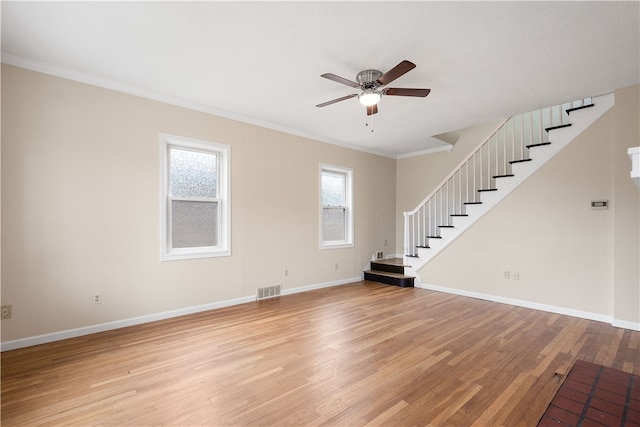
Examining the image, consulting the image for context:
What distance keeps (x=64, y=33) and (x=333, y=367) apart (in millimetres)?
3689

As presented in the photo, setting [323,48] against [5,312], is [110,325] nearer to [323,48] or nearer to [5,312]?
[5,312]

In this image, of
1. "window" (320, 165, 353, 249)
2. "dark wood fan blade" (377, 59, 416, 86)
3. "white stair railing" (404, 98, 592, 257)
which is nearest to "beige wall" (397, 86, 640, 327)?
"white stair railing" (404, 98, 592, 257)

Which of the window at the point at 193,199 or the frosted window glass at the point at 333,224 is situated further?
the frosted window glass at the point at 333,224

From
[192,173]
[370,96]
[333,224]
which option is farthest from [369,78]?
[333,224]

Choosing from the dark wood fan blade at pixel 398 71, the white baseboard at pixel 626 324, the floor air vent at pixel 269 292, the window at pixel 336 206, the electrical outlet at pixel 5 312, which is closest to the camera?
the dark wood fan blade at pixel 398 71

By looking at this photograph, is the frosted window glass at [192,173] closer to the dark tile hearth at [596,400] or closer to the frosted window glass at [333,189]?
the frosted window glass at [333,189]

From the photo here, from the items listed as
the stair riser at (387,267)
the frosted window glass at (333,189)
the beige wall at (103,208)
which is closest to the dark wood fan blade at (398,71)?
the beige wall at (103,208)

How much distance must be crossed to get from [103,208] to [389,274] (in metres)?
4.90

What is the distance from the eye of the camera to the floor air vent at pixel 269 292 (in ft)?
15.4

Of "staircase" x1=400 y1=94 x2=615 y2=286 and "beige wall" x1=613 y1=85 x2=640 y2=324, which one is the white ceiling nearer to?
"beige wall" x1=613 y1=85 x2=640 y2=324

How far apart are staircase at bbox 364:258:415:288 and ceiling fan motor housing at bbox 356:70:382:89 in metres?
3.81

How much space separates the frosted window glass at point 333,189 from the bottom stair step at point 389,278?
161cm

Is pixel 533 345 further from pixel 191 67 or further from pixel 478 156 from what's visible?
pixel 191 67

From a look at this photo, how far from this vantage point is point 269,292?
478 cm
